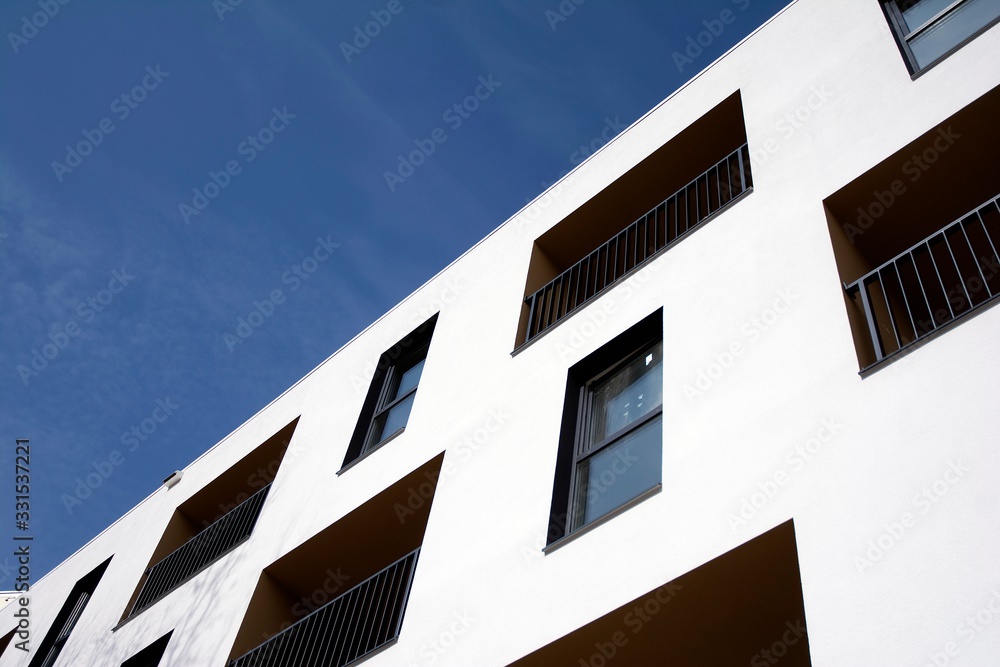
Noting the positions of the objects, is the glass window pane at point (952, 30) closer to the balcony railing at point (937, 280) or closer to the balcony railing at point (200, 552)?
the balcony railing at point (937, 280)

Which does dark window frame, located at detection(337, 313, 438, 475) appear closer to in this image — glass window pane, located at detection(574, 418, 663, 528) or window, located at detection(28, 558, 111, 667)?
glass window pane, located at detection(574, 418, 663, 528)

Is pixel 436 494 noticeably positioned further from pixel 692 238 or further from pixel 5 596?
pixel 5 596

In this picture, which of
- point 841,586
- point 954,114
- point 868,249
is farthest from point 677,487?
point 954,114

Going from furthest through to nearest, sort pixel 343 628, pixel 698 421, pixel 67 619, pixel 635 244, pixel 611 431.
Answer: pixel 67 619, pixel 635 244, pixel 343 628, pixel 611 431, pixel 698 421

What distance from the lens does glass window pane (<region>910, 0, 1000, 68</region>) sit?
7934mm

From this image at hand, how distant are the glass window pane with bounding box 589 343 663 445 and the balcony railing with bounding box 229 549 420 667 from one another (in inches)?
80.5

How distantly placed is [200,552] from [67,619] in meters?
4.36

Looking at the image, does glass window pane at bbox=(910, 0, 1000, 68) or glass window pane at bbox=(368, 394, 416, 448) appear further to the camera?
glass window pane at bbox=(368, 394, 416, 448)

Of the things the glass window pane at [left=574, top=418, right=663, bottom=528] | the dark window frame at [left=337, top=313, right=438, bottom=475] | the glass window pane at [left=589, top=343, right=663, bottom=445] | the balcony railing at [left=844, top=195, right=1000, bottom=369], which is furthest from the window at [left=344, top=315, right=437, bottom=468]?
the balcony railing at [left=844, top=195, right=1000, bottom=369]

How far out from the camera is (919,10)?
8.73m

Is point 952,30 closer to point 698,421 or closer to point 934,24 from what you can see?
point 934,24

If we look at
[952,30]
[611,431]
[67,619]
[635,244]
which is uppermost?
[952,30]

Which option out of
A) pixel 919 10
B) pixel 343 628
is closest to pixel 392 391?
pixel 343 628

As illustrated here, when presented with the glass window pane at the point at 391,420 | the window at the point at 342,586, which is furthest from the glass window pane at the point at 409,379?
the window at the point at 342,586
